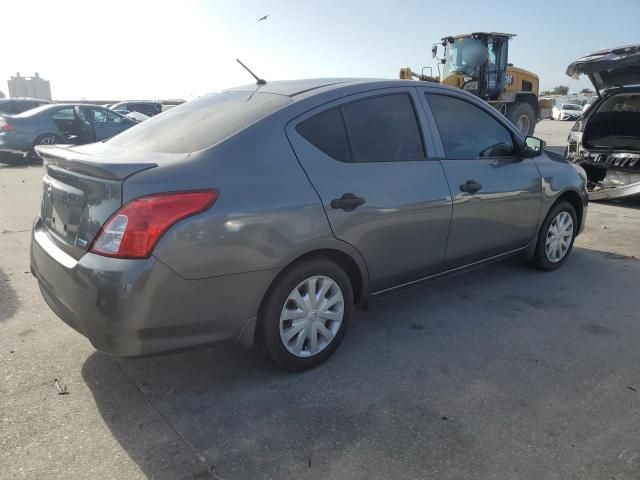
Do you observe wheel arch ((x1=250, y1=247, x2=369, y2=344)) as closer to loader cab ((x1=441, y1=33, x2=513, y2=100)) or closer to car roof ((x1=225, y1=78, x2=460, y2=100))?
car roof ((x1=225, y1=78, x2=460, y2=100))

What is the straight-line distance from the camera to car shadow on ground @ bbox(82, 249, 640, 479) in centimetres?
229

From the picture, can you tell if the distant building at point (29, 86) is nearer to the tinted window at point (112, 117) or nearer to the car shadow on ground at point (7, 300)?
the tinted window at point (112, 117)

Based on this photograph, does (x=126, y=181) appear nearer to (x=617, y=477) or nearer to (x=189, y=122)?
(x=189, y=122)

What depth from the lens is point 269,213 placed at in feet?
8.64

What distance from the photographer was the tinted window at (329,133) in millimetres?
2953

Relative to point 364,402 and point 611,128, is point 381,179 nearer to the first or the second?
point 364,402

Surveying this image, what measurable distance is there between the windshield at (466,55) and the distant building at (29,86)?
45.8 metres

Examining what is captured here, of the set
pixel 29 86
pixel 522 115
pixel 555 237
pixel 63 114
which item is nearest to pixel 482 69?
pixel 522 115

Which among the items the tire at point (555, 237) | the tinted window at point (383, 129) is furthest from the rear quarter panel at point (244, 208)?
the tire at point (555, 237)

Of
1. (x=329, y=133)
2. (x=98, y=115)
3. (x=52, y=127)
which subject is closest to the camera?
(x=329, y=133)

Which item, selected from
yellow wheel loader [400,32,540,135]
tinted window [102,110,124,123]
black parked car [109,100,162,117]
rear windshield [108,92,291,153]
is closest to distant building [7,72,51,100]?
black parked car [109,100,162,117]

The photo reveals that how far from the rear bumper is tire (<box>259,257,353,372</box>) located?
124mm

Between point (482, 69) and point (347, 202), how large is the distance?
12.9m

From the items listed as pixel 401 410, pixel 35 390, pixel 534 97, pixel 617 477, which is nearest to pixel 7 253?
pixel 35 390
